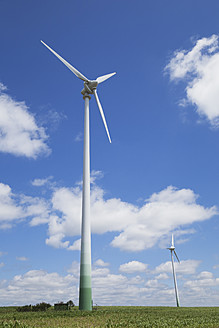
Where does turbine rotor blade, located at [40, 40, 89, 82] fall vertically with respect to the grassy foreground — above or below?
above

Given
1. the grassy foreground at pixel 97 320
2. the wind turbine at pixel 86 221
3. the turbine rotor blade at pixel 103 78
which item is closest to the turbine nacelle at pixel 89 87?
the wind turbine at pixel 86 221

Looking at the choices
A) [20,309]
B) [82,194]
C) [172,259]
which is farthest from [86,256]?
[172,259]

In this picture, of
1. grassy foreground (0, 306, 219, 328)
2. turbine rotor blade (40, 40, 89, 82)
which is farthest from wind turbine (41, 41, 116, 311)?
grassy foreground (0, 306, 219, 328)

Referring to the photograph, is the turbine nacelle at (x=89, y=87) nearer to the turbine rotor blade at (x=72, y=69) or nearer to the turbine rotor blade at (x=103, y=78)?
the turbine rotor blade at (x=72, y=69)

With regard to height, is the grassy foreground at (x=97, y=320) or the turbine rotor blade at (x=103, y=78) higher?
the turbine rotor blade at (x=103, y=78)

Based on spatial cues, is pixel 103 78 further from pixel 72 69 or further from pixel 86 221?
pixel 86 221

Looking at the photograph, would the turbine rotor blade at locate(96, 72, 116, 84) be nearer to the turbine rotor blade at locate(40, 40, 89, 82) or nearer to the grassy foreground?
the turbine rotor blade at locate(40, 40, 89, 82)

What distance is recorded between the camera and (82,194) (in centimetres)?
4088

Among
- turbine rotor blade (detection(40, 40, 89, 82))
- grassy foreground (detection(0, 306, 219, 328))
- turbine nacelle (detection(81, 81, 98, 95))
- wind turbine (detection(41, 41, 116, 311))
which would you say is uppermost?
turbine rotor blade (detection(40, 40, 89, 82))

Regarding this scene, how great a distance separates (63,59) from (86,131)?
14509 mm

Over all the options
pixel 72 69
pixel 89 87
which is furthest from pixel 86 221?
pixel 72 69

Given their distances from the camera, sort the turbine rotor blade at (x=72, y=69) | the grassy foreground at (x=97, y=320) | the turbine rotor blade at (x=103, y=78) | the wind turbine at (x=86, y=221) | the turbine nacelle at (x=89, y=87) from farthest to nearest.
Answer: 1. the turbine rotor blade at (x=103, y=78)
2. the turbine rotor blade at (x=72, y=69)
3. the turbine nacelle at (x=89, y=87)
4. the wind turbine at (x=86, y=221)
5. the grassy foreground at (x=97, y=320)

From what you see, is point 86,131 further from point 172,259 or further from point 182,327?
point 172,259

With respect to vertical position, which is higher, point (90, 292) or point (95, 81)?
point (95, 81)
